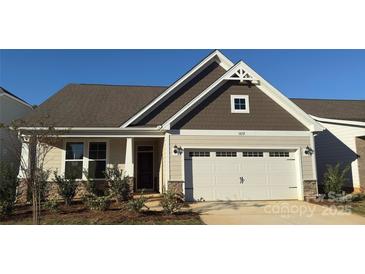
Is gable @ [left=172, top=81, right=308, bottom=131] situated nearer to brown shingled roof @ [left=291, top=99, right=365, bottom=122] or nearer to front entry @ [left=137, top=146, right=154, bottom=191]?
front entry @ [left=137, top=146, right=154, bottom=191]

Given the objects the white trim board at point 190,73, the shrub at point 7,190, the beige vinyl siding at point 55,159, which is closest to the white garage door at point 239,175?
the white trim board at point 190,73

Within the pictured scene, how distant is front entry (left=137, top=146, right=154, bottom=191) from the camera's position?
1522 cm

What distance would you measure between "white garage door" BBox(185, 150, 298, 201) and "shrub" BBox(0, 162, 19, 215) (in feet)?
21.5

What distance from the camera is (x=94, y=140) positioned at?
14164 millimetres

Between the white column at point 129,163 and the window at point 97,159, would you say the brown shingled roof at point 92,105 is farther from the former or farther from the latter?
the window at point 97,159

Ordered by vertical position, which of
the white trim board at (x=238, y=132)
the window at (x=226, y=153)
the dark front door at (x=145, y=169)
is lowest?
the dark front door at (x=145, y=169)

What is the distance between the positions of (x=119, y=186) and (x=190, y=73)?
671 cm

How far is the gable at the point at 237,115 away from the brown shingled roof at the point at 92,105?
3779 millimetres

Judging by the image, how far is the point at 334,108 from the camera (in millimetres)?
20281

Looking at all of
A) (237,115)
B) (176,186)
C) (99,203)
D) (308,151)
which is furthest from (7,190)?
(308,151)

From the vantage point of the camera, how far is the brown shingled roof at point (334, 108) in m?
18.9

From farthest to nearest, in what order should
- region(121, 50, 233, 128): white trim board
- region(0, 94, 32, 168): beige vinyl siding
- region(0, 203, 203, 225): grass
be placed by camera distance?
1. region(0, 94, 32, 168): beige vinyl siding
2. region(121, 50, 233, 128): white trim board
3. region(0, 203, 203, 225): grass

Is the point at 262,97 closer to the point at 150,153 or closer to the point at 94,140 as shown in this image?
the point at 150,153

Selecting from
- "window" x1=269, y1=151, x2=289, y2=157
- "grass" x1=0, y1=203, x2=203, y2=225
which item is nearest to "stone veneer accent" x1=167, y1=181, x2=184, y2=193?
"grass" x1=0, y1=203, x2=203, y2=225
